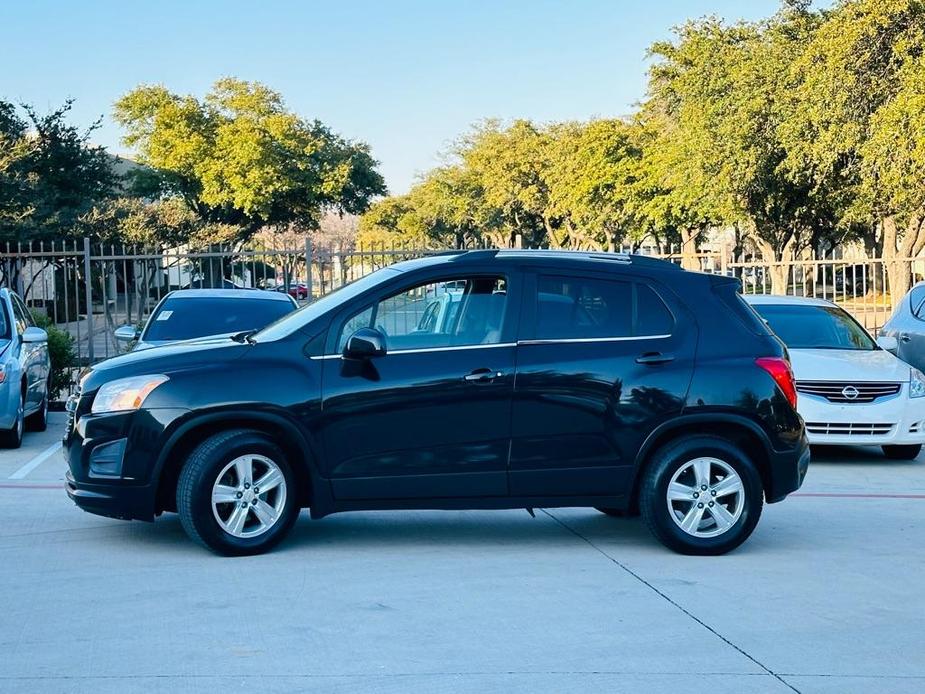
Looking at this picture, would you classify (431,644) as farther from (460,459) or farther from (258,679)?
(460,459)

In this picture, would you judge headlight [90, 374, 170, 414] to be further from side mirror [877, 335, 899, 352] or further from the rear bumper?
side mirror [877, 335, 899, 352]

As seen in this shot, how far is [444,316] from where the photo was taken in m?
7.87

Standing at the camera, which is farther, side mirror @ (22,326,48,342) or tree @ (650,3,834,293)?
tree @ (650,3,834,293)

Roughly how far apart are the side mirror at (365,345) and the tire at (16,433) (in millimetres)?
6396

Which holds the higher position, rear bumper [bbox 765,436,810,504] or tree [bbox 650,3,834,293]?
tree [bbox 650,3,834,293]

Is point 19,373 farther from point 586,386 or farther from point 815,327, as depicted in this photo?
point 815,327

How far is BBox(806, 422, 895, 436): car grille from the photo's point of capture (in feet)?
40.5

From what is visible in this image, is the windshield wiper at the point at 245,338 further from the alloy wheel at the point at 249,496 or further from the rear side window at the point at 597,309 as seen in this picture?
the rear side window at the point at 597,309

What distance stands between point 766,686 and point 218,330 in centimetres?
954

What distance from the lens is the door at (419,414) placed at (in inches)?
298

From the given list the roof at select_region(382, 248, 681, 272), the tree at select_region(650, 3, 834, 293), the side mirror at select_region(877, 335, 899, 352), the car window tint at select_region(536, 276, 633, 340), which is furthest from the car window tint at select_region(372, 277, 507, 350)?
the tree at select_region(650, 3, 834, 293)

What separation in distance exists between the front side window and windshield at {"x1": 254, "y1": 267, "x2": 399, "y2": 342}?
0.17 metres

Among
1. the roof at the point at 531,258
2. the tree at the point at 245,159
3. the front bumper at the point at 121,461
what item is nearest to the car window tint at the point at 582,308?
the roof at the point at 531,258

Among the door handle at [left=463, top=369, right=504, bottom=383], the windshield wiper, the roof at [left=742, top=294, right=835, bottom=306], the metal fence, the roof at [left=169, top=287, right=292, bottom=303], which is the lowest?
the door handle at [left=463, top=369, right=504, bottom=383]
